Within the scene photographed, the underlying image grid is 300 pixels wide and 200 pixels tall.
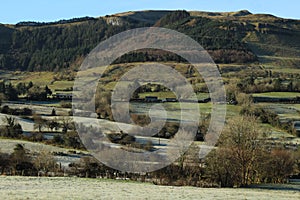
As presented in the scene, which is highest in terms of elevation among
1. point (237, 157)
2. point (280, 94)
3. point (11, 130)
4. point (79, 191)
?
point (280, 94)

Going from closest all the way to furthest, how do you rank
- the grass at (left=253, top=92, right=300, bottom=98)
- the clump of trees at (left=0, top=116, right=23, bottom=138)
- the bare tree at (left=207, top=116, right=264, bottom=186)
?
the bare tree at (left=207, top=116, right=264, bottom=186) < the clump of trees at (left=0, top=116, right=23, bottom=138) < the grass at (left=253, top=92, right=300, bottom=98)

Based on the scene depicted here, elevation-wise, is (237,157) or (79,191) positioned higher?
(237,157)

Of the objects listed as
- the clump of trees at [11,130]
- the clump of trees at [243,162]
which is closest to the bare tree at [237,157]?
the clump of trees at [243,162]

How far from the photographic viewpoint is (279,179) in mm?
50500

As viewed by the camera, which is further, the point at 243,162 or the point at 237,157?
the point at 243,162

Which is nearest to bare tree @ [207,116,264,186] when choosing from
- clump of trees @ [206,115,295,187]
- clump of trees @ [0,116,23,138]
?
clump of trees @ [206,115,295,187]

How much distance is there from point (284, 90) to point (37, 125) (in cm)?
6523

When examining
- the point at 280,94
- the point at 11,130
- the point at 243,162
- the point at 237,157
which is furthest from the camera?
the point at 280,94

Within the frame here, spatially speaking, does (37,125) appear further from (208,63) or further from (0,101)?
(208,63)

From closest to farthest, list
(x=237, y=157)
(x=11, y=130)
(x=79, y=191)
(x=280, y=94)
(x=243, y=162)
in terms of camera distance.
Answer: (x=79, y=191) → (x=237, y=157) → (x=243, y=162) → (x=11, y=130) → (x=280, y=94)

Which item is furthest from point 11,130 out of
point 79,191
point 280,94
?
point 280,94

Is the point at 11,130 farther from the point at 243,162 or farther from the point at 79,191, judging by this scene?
the point at 79,191

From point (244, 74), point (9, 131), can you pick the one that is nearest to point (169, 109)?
point (9, 131)

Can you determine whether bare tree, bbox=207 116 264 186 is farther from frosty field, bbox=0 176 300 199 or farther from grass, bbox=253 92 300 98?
grass, bbox=253 92 300 98
